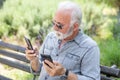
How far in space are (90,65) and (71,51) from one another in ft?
0.79

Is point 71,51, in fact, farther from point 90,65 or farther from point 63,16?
point 63,16

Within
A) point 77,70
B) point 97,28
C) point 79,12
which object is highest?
point 79,12

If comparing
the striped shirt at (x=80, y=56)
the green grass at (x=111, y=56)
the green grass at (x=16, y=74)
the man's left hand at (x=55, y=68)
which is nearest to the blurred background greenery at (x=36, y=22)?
the green grass at (x=111, y=56)

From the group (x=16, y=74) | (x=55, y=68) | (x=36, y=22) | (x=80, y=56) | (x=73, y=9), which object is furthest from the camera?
(x=36, y=22)

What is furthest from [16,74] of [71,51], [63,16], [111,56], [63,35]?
[63,16]

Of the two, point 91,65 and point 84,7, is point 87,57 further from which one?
point 84,7

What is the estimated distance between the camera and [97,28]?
37.2 feet

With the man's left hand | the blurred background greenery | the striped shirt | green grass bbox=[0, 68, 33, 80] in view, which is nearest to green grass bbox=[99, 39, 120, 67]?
the blurred background greenery

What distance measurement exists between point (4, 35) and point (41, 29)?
0.99 m

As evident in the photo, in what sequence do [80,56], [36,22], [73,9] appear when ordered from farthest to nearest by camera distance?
[36,22] → [80,56] → [73,9]

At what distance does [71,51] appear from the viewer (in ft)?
11.3

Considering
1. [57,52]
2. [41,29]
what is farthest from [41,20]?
[57,52]

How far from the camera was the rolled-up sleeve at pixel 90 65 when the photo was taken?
3287mm

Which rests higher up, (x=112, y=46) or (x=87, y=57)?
(x=87, y=57)
